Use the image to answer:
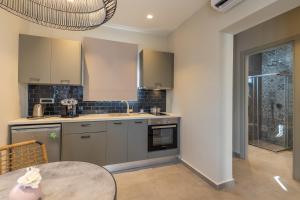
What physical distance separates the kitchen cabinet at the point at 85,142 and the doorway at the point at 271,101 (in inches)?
133

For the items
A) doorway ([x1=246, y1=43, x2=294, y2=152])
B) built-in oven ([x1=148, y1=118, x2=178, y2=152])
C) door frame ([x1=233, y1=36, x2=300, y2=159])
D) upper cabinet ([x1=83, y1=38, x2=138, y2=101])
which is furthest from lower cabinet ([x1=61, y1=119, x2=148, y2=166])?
doorway ([x1=246, y1=43, x2=294, y2=152])

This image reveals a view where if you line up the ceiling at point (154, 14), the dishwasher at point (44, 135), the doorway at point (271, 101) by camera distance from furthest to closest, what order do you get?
1. the doorway at point (271, 101)
2. the ceiling at point (154, 14)
3. the dishwasher at point (44, 135)

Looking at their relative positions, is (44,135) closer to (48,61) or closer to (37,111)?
(37,111)

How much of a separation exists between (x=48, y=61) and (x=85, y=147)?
146 cm

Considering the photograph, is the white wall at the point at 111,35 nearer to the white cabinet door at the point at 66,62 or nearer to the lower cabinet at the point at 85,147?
the white cabinet door at the point at 66,62

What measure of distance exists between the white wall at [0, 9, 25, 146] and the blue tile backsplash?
32 cm

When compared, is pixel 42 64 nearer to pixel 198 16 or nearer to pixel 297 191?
pixel 198 16

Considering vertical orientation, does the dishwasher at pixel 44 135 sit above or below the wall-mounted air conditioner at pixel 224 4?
below

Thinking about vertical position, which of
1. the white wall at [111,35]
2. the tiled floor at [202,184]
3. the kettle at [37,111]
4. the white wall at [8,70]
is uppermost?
the white wall at [111,35]

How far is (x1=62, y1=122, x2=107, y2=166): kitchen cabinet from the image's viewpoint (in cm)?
241

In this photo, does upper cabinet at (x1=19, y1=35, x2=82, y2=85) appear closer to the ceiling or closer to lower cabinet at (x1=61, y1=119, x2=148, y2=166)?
lower cabinet at (x1=61, y1=119, x2=148, y2=166)

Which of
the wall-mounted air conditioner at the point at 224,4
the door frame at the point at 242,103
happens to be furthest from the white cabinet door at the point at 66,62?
the door frame at the point at 242,103

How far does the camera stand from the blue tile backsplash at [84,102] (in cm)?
276

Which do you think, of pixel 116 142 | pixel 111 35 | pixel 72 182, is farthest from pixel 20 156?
pixel 111 35
